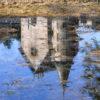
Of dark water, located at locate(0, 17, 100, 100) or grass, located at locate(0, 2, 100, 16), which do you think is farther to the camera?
grass, located at locate(0, 2, 100, 16)

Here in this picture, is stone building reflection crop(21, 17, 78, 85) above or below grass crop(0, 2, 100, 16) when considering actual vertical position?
above

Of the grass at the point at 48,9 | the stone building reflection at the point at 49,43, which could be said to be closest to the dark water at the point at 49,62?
the stone building reflection at the point at 49,43

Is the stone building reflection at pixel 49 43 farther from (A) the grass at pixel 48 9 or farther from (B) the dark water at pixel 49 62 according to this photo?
(A) the grass at pixel 48 9

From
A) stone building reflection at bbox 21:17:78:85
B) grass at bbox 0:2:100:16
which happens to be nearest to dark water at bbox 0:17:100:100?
stone building reflection at bbox 21:17:78:85

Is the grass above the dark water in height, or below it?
below

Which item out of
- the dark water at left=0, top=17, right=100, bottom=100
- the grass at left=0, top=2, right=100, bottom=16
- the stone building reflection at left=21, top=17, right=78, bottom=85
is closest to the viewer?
the dark water at left=0, top=17, right=100, bottom=100

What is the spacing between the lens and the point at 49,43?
28422 millimetres

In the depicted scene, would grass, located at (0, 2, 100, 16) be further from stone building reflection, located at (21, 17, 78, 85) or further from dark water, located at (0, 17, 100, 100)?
dark water, located at (0, 17, 100, 100)

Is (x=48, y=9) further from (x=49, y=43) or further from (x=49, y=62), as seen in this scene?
(x=49, y=62)

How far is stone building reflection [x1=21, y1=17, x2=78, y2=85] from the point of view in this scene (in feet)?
74.1

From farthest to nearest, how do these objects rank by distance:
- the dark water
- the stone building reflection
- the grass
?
the grass
the stone building reflection
the dark water

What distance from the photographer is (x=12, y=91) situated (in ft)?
59.5

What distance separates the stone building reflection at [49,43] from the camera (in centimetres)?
2258

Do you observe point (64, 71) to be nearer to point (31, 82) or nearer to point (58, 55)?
point (31, 82)
